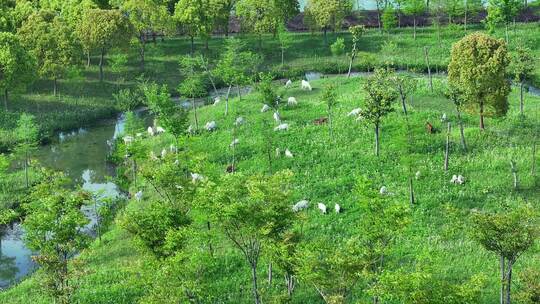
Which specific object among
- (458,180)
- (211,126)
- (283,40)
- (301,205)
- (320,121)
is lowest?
(301,205)

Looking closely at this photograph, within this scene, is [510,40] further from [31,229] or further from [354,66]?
[31,229]

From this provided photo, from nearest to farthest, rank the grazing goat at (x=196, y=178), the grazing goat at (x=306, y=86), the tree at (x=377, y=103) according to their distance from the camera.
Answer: the grazing goat at (x=196, y=178), the tree at (x=377, y=103), the grazing goat at (x=306, y=86)

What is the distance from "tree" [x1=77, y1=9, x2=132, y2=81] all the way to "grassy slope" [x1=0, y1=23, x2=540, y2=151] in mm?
4813

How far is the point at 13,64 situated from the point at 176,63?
85.1 feet

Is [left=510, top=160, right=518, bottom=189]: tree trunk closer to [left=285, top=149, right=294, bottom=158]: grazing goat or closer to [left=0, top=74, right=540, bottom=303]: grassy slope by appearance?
[left=0, top=74, right=540, bottom=303]: grassy slope

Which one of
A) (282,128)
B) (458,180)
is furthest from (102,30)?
(458,180)

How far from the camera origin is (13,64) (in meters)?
74.3

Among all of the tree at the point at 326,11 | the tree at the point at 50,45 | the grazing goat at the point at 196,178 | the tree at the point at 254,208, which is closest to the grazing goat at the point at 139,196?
the grazing goat at the point at 196,178

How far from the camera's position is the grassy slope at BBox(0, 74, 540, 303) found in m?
41.3

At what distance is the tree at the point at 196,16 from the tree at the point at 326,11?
14512 mm

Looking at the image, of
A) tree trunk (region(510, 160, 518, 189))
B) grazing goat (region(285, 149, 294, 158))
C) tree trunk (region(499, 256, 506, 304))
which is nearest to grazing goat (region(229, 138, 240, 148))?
grazing goat (region(285, 149, 294, 158))

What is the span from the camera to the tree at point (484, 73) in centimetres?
5575

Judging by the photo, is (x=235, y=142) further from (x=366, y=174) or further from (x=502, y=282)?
(x=502, y=282)

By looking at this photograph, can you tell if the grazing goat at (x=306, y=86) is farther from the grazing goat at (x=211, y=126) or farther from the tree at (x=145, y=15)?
the tree at (x=145, y=15)
